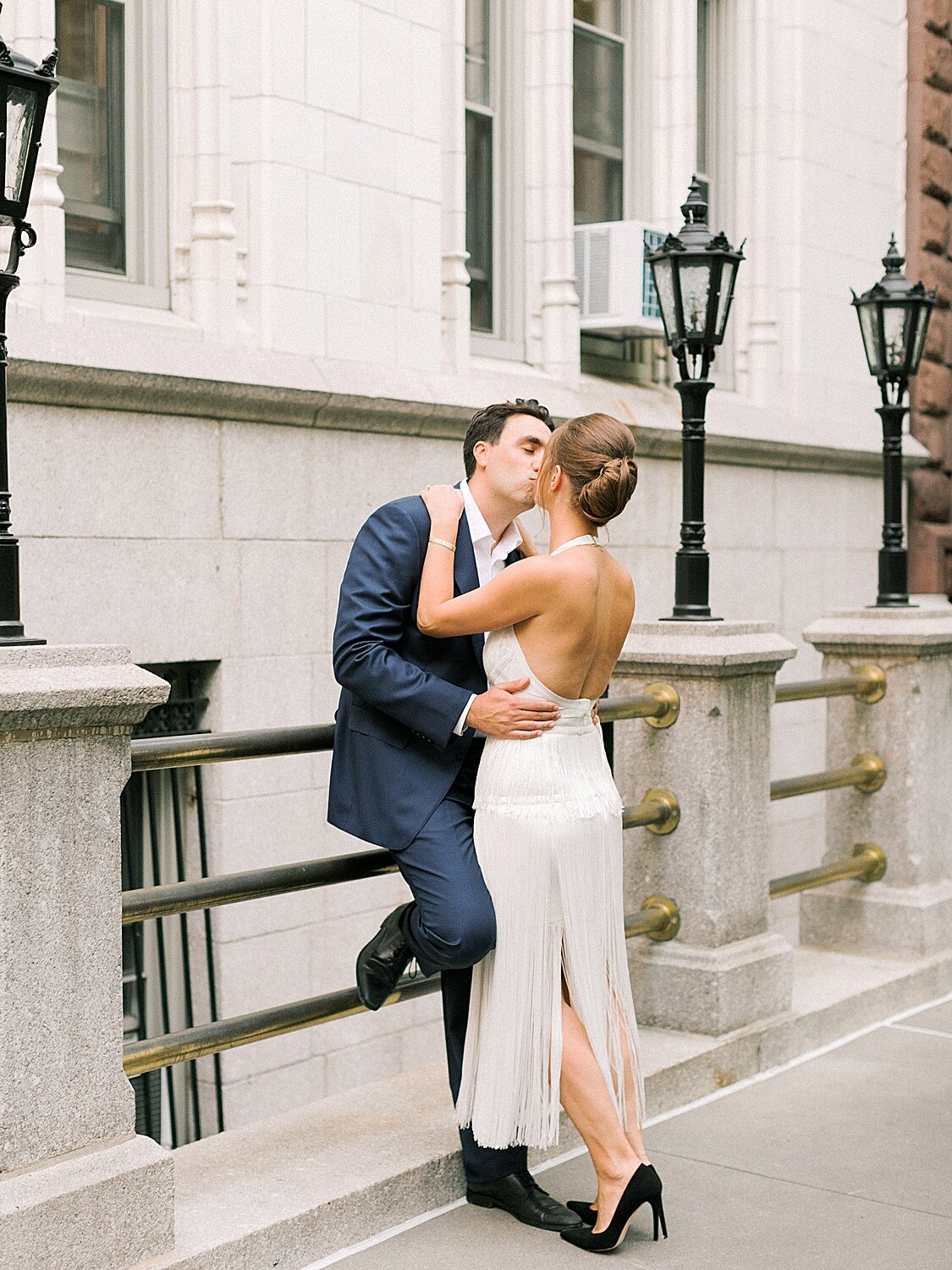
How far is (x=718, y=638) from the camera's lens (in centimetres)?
627

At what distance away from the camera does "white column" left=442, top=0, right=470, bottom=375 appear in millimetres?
9648

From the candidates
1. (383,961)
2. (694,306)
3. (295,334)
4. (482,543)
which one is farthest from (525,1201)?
(295,334)

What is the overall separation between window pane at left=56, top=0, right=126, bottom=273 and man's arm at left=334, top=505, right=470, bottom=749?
4.32 metres

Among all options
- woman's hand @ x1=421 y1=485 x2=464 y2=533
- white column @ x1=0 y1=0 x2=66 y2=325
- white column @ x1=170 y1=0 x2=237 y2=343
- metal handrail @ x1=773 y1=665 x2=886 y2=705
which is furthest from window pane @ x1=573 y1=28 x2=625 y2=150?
woman's hand @ x1=421 y1=485 x2=464 y2=533

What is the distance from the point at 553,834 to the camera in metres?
4.37

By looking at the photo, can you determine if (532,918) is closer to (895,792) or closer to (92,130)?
(895,792)

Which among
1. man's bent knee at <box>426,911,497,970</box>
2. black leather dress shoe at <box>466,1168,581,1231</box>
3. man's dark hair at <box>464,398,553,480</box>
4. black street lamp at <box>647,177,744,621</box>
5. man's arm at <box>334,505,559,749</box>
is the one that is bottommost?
black leather dress shoe at <box>466,1168,581,1231</box>

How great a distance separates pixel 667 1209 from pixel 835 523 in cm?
899

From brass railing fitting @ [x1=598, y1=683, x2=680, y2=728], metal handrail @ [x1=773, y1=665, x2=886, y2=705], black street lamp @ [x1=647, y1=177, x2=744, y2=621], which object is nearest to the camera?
brass railing fitting @ [x1=598, y1=683, x2=680, y2=728]

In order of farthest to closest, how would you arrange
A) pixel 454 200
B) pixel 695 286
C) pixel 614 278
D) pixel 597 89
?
pixel 597 89 < pixel 614 278 < pixel 454 200 < pixel 695 286

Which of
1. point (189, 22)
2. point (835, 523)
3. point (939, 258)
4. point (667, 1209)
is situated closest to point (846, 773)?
point (667, 1209)

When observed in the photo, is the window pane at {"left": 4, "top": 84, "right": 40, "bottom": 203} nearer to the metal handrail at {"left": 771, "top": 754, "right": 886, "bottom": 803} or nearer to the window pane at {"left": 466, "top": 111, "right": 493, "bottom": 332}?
the metal handrail at {"left": 771, "top": 754, "right": 886, "bottom": 803}

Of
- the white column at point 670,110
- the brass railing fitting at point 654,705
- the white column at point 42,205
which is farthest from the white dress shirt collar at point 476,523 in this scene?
the white column at point 670,110

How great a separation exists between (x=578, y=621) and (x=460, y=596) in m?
0.31
